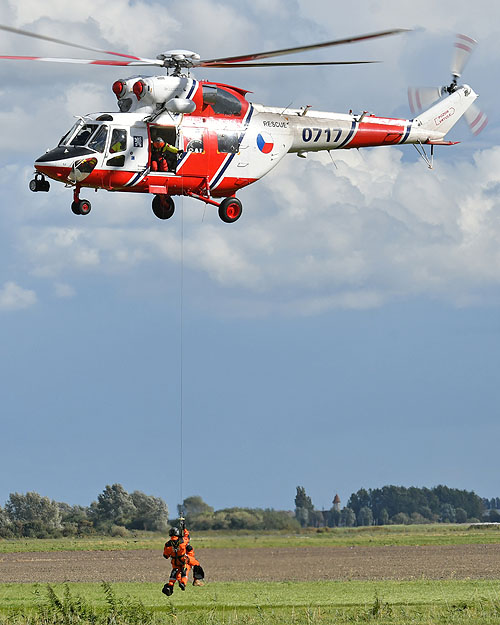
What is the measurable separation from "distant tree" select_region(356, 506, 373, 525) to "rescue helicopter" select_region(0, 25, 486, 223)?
2389 inches

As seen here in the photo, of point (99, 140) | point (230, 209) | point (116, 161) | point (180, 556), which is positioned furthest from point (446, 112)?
point (180, 556)

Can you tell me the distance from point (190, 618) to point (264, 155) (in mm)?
14065

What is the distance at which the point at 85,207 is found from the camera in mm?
30766

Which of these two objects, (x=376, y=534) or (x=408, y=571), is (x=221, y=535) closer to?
(x=408, y=571)

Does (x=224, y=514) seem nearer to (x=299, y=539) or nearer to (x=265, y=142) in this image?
(x=299, y=539)

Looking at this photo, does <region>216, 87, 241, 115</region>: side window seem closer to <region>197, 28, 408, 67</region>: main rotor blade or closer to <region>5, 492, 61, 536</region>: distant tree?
<region>197, 28, 408, 67</region>: main rotor blade

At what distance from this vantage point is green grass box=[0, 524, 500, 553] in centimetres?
6662

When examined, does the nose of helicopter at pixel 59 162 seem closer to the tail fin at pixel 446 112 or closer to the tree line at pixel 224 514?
the tail fin at pixel 446 112

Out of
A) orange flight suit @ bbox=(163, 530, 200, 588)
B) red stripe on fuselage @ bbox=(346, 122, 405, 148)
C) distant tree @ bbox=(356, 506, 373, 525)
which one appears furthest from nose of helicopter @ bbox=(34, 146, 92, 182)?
distant tree @ bbox=(356, 506, 373, 525)

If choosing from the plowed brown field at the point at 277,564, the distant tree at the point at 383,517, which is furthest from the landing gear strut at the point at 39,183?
the distant tree at the point at 383,517

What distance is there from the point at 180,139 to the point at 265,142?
10.9 ft

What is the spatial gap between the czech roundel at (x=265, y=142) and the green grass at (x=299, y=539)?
3441 centimetres

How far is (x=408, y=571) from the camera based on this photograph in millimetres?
53281

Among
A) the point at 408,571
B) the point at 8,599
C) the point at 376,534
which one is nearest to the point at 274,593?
the point at 8,599
